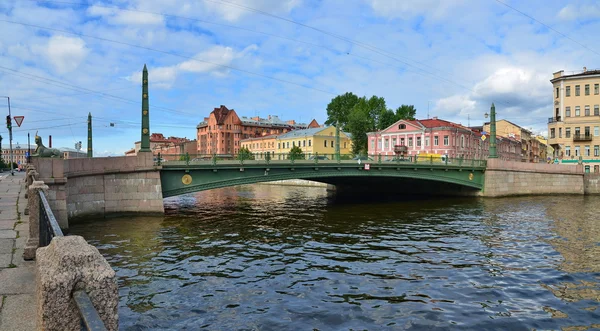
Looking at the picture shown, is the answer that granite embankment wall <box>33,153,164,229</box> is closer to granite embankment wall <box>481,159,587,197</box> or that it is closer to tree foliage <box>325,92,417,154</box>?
granite embankment wall <box>481,159,587,197</box>

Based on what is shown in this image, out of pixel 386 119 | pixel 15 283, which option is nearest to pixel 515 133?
pixel 386 119

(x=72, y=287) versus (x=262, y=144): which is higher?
(x=262, y=144)

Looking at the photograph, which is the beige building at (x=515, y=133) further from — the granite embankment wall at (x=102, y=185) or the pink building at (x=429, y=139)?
the granite embankment wall at (x=102, y=185)

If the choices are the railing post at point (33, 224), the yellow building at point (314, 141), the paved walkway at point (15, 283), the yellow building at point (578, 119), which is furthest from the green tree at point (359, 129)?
the railing post at point (33, 224)

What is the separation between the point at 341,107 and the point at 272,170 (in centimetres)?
7239

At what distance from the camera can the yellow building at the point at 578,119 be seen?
A: 5834cm

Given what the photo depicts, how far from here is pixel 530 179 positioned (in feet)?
138

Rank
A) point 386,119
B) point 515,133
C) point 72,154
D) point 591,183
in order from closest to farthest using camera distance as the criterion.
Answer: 1. point 591,183
2. point 72,154
3. point 386,119
4. point 515,133

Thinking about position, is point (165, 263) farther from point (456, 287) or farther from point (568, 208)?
point (568, 208)

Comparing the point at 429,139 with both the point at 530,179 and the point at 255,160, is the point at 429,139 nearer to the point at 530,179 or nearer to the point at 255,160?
the point at 530,179

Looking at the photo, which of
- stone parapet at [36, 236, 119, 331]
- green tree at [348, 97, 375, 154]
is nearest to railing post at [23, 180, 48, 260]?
stone parapet at [36, 236, 119, 331]

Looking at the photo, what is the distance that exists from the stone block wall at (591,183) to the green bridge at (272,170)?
16795mm

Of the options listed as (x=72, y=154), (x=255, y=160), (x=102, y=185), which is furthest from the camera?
(x=72, y=154)

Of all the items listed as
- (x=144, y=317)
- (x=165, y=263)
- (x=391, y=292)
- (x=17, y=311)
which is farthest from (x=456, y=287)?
(x=17, y=311)
